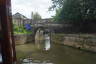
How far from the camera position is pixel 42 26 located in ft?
→ 55.4

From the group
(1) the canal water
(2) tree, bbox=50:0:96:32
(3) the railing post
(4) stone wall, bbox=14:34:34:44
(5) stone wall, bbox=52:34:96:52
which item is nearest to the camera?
(3) the railing post

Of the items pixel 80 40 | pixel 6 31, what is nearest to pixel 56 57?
pixel 80 40

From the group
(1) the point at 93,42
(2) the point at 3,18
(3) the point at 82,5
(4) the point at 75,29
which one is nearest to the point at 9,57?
(2) the point at 3,18

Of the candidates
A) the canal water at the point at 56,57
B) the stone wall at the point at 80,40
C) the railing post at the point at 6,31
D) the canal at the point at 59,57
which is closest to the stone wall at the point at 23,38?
the stone wall at the point at 80,40

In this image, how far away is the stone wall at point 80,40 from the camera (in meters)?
9.44

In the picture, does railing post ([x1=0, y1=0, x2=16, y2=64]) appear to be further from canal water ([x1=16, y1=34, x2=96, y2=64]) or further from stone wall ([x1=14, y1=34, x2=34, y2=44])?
stone wall ([x1=14, y1=34, x2=34, y2=44])

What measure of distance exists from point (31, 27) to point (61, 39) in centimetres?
576

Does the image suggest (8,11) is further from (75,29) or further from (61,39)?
(75,29)

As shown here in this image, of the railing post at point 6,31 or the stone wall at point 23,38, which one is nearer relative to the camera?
the railing post at point 6,31

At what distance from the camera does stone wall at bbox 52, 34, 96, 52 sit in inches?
372

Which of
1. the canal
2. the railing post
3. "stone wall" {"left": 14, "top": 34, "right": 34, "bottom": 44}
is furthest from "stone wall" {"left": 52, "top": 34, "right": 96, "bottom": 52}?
the railing post

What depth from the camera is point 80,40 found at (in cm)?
1062

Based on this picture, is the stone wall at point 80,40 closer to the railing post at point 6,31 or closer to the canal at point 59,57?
the canal at point 59,57

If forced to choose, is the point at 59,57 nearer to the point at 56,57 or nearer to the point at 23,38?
the point at 56,57
